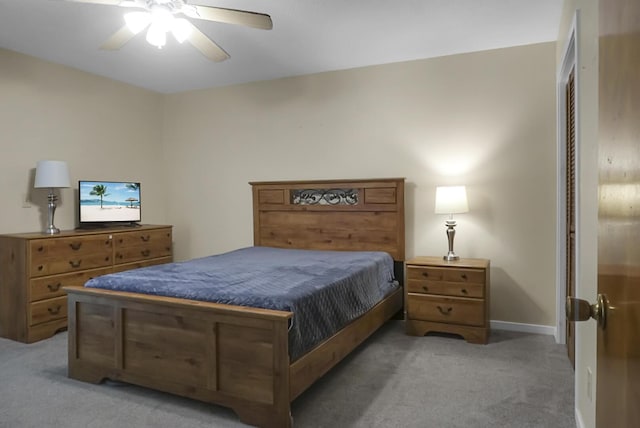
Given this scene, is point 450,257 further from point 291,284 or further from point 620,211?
point 620,211

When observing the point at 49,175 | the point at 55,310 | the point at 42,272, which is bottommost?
the point at 55,310

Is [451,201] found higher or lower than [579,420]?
higher

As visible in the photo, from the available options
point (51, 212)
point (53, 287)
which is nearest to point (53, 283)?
point (53, 287)

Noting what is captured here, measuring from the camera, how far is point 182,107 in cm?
529

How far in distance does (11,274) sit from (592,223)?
163 inches

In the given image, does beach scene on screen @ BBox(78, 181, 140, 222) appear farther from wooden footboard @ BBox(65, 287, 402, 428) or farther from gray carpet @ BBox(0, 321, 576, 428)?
wooden footboard @ BBox(65, 287, 402, 428)

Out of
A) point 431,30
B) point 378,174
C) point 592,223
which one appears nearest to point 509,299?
point 378,174

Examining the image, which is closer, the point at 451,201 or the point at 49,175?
the point at 451,201

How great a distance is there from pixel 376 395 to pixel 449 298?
1.26 meters

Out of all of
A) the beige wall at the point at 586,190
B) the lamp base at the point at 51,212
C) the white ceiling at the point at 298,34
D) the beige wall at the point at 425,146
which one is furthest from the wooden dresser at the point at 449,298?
the lamp base at the point at 51,212

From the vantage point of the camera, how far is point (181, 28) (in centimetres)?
254

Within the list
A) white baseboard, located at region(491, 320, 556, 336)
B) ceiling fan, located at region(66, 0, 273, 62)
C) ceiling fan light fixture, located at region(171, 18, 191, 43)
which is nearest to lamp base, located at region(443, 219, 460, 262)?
white baseboard, located at region(491, 320, 556, 336)

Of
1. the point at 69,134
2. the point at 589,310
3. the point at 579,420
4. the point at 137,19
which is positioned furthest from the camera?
the point at 69,134

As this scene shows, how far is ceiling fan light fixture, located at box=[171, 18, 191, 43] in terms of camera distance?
2498 mm
